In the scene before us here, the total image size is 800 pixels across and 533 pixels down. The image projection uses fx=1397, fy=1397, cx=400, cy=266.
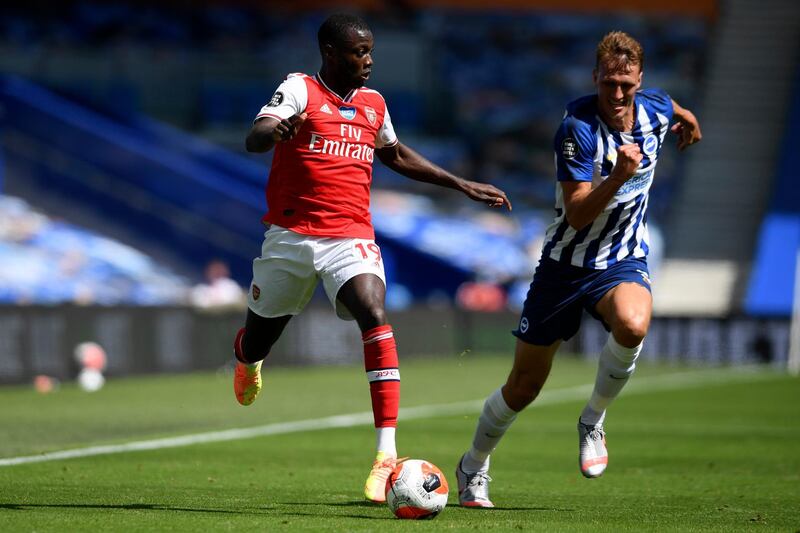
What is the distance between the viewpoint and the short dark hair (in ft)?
22.6

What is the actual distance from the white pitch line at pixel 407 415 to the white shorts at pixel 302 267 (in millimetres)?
2483

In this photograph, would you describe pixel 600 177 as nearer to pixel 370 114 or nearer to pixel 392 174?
pixel 370 114

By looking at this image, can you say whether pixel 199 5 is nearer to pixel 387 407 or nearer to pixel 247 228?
pixel 247 228

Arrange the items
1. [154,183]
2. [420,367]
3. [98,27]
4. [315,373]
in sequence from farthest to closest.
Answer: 1. [98,27]
2. [154,183]
3. [420,367]
4. [315,373]

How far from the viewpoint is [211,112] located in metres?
29.8

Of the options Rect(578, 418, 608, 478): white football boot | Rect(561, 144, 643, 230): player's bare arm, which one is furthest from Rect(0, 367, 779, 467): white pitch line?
Rect(561, 144, 643, 230): player's bare arm

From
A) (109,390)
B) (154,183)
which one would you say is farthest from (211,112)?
(109,390)

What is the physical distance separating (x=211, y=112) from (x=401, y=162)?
22742 mm

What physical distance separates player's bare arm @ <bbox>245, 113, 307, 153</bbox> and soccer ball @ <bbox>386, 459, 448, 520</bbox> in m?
1.61

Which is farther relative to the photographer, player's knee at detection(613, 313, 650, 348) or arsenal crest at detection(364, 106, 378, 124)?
arsenal crest at detection(364, 106, 378, 124)

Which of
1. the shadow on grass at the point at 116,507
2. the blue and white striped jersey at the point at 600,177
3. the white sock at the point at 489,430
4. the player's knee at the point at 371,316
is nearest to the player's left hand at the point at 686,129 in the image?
the blue and white striped jersey at the point at 600,177

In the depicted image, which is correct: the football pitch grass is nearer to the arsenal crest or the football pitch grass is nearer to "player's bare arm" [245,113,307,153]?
"player's bare arm" [245,113,307,153]

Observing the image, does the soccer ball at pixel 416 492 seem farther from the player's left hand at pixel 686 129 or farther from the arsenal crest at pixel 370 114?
the player's left hand at pixel 686 129

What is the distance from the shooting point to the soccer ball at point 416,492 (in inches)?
247
